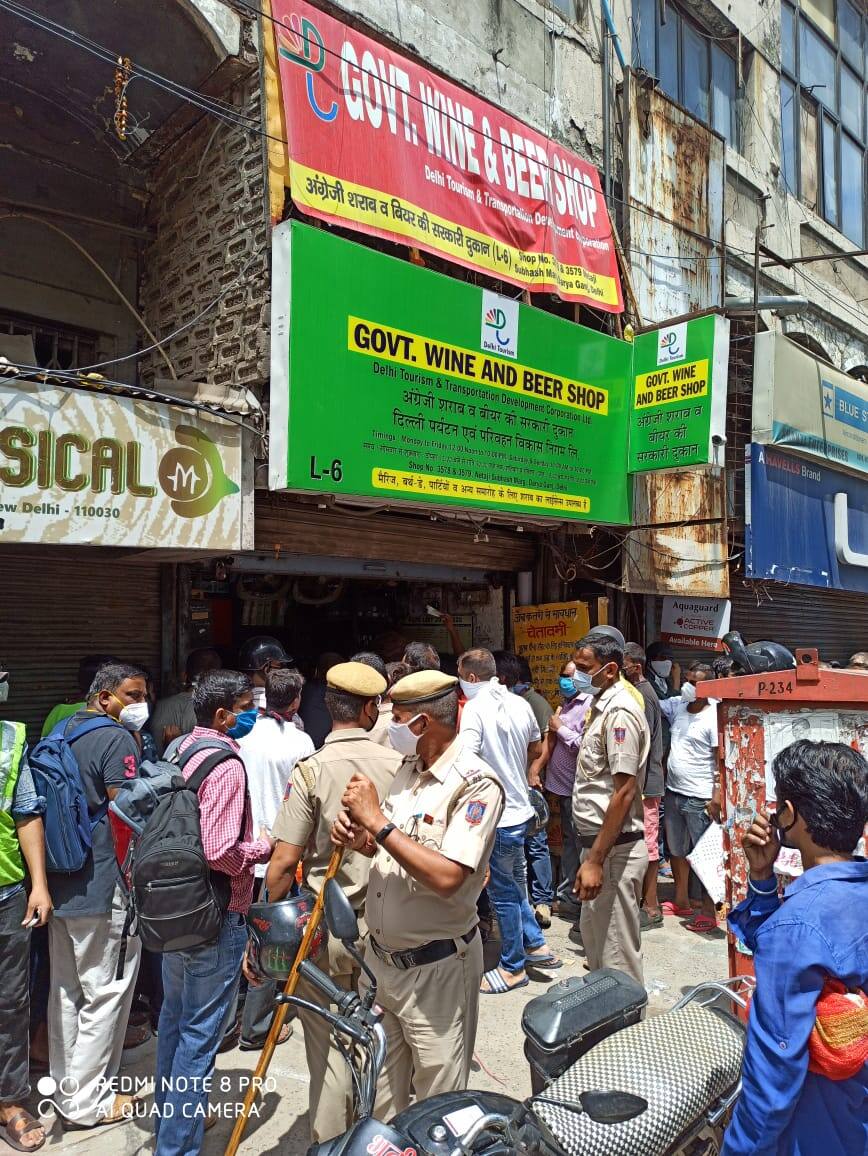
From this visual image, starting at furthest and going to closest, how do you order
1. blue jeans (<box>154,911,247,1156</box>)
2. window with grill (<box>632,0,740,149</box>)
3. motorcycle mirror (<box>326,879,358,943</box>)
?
window with grill (<box>632,0,740,149</box>) → blue jeans (<box>154,911,247,1156</box>) → motorcycle mirror (<box>326,879,358,943</box>)

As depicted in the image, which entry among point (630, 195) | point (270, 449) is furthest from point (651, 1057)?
point (630, 195)

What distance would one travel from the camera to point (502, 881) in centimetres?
489

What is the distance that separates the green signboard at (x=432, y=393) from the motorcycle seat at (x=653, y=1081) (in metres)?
3.99

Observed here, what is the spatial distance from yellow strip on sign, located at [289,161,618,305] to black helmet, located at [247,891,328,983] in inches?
187

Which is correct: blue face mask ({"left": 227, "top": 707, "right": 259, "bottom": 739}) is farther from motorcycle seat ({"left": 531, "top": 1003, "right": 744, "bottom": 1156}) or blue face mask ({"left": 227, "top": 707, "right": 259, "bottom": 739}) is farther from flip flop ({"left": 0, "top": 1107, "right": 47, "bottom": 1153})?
motorcycle seat ({"left": 531, "top": 1003, "right": 744, "bottom": 1156})

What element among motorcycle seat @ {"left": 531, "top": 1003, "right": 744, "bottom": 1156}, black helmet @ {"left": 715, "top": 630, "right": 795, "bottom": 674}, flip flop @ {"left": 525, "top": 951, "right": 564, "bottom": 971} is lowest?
flip flop @ {"left": 525, "top": 951, "right": 564, "bottom": 971}

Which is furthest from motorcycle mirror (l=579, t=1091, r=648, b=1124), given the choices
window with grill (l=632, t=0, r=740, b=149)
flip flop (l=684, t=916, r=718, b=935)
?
window with grill (l=632, t=0, r=740, b=149)

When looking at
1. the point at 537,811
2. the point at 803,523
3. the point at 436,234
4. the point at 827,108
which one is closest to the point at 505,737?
the point at 537,811

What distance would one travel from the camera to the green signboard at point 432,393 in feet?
17.7

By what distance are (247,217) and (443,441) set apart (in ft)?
7.10

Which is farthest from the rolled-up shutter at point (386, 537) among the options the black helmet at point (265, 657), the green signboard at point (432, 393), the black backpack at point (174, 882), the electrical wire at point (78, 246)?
the black backpack at point (174, 882)

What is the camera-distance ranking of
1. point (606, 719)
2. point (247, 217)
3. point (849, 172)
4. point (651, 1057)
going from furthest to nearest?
point (849, 172) → point (247, 217) → point (606, 719) → point (651, 1057)

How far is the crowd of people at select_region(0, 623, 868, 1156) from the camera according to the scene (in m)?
2.61

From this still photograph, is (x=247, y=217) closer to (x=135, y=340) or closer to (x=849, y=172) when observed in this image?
(x=135, y=340)
